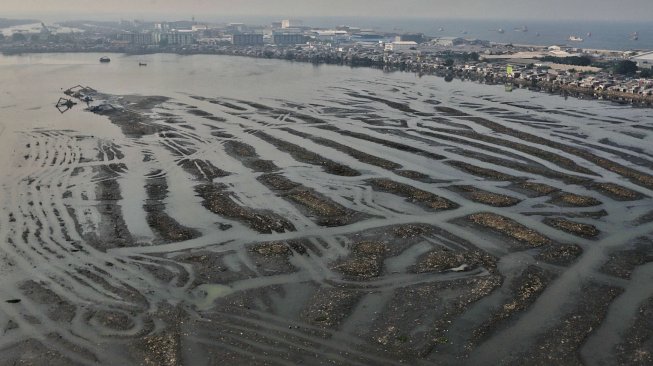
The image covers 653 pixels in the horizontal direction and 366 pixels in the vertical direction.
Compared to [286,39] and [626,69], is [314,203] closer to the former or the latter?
[626,69]

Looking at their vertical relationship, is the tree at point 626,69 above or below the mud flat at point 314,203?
above

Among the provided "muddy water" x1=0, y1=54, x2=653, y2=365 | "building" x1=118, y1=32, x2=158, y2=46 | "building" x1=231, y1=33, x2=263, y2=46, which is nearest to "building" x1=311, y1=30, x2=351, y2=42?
"building" x1=231, y1=33, x2=263, y2=46

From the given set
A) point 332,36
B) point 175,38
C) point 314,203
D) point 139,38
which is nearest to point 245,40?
point 175,38

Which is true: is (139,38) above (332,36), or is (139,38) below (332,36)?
below

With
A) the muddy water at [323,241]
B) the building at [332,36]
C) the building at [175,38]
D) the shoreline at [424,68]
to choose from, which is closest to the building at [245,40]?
the shoreline at [424,68]

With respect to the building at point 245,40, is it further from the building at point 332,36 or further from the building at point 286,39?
the building at point 332,36

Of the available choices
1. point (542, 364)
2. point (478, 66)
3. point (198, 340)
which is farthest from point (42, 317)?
point (478, 66)

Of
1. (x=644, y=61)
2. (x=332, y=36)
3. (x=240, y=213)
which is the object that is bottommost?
(x=240, y=213)

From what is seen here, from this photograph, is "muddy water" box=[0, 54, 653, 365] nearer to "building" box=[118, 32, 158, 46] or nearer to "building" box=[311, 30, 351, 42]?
"building" box=[118, 32, 158, 46]
